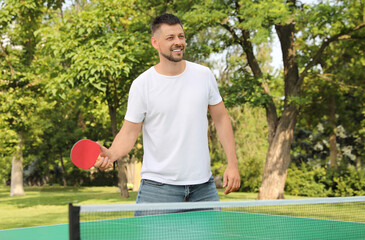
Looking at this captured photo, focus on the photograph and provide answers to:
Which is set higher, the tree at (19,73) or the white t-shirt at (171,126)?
the tree at (19,73)

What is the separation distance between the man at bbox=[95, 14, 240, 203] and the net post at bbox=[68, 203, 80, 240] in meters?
0.75

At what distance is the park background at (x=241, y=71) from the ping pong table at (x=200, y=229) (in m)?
9.69

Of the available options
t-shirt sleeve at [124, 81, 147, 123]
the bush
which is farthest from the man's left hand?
the bush

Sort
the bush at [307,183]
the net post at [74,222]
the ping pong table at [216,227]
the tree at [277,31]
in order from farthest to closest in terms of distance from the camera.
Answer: the bush at [307,183] → the tree at [277,31] → the ping pong table at [216,227] → the net post at [74,222]

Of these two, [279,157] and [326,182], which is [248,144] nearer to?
[326,182]

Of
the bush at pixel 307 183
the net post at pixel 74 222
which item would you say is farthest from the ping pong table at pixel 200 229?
the bush at pixel 307 183

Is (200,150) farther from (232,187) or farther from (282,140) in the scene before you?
(282,140)

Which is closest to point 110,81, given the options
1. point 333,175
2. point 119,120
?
point 119,120

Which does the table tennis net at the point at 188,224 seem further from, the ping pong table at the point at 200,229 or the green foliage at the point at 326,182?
the green foliage at the point at 326,182

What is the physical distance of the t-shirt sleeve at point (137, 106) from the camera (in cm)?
335

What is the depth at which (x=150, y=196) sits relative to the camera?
3.35 metres

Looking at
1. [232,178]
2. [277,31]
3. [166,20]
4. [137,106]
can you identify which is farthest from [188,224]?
[277,31]

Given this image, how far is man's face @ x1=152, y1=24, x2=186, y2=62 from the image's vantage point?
11.0 feet

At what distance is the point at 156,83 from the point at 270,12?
1135 cm
